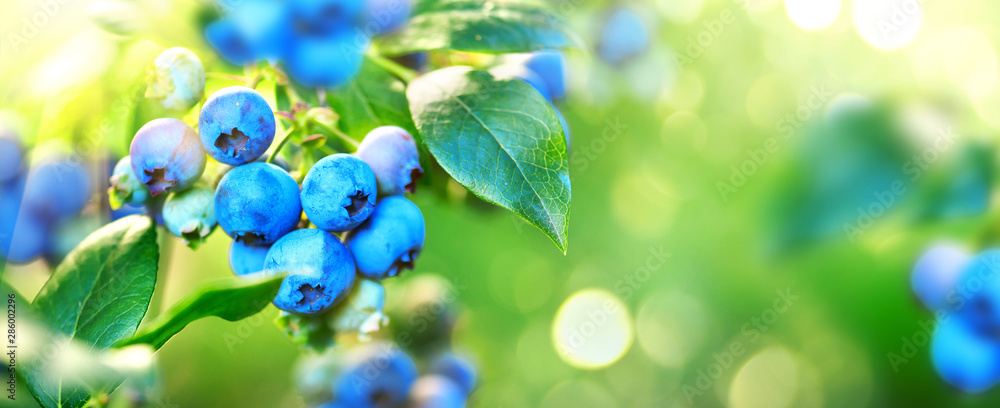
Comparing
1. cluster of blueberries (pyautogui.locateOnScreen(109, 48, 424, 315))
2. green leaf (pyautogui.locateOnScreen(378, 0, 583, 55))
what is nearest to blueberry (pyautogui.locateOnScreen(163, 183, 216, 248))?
cluster of blueberries (pyautogui.locateOnScreen(109, 48, 424, 315))

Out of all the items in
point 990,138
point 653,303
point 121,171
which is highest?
point 990,138

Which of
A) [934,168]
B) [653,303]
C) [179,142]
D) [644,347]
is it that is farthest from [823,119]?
[179,142]

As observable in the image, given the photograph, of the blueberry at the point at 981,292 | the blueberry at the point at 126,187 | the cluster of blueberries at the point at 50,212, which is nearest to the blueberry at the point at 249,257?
the blueberry at the point at 126,187

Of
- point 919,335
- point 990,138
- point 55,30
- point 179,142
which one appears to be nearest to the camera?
point 179,142

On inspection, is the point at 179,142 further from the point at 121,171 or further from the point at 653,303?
the point at 653,303

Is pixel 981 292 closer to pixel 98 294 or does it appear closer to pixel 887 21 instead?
pixel 887 21

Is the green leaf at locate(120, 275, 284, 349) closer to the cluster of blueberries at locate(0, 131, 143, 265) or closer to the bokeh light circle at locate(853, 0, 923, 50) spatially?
the cluster of blueberries at locate(0, 131, 143, 265)

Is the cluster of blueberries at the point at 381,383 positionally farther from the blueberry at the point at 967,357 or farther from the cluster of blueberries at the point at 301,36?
the blueberry at the point at 967,357
